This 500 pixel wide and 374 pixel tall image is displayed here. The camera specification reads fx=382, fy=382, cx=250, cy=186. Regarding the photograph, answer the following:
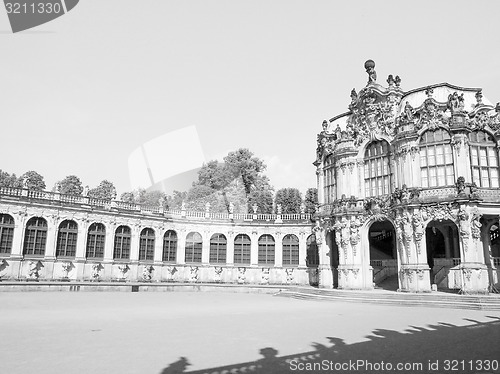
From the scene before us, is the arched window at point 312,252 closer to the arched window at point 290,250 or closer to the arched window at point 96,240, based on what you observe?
the arched window at point 290,250

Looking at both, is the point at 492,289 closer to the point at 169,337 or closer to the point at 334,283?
the point at 334,283

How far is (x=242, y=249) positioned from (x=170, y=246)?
8.64 meters

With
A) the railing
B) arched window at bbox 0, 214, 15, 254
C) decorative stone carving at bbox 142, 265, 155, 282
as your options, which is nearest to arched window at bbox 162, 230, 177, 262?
decorative stone carving at bbox 142, 265, 155, 282

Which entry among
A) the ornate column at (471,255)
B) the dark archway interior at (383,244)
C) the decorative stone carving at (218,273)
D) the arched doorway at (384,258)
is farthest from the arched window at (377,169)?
the decorative stone carving at (218,273)

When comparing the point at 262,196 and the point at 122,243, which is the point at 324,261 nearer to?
the point at 122,243

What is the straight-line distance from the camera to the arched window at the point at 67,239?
3781cm

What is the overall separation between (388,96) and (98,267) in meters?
32.8

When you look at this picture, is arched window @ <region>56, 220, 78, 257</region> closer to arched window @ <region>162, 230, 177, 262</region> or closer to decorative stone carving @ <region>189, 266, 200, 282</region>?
arched window @ <region>162, 230, 177, 262</region>

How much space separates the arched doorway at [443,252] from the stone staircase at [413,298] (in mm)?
6209

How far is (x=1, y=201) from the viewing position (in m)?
34.8

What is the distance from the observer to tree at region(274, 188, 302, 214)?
6781 centimetres

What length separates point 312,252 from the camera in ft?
150

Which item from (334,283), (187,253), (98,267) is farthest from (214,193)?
(334,283)

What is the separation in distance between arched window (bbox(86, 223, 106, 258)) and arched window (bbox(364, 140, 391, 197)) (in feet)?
89.8
